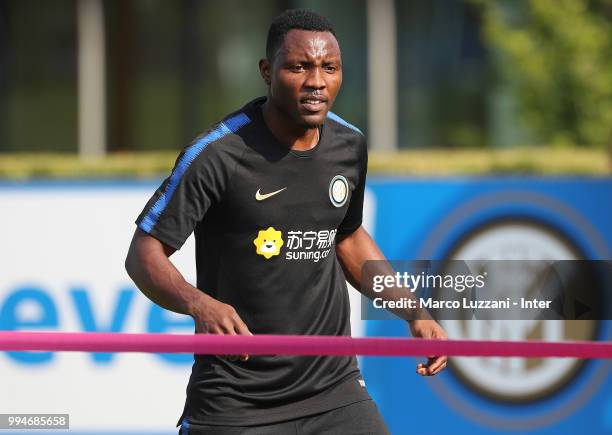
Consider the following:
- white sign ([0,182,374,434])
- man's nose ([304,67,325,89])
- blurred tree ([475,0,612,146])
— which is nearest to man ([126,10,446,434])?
man's nose ([304,67,325,89])

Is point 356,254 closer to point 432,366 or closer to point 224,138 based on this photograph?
point 432,366

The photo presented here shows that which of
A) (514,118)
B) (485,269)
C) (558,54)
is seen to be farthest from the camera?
(514,118)

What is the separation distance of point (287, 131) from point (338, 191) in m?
0.27

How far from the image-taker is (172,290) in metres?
3.68

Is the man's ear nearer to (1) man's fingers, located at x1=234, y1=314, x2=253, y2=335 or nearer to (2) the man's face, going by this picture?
(2) the man's face

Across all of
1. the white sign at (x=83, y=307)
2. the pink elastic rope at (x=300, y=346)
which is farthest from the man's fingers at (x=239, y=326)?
the white sign at (x=83, y=307)

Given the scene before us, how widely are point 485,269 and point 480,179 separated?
2.98 m

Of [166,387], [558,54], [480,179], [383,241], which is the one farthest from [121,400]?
[558,54]

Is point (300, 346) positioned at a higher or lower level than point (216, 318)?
lower

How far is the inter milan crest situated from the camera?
4020mm

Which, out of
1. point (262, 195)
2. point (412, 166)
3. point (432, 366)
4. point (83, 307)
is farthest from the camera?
point (412, 166)

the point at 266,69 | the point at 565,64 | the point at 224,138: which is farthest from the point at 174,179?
the point at 565,64

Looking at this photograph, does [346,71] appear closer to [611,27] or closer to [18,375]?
[611,27]

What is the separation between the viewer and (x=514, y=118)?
15.5 m
